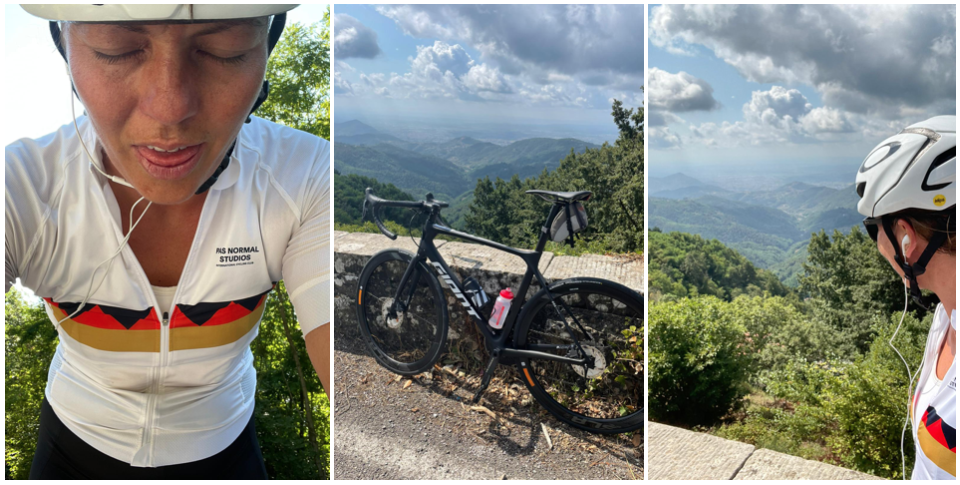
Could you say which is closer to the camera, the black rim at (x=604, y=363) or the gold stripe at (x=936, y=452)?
the gold stripe at (x=936, y=452)

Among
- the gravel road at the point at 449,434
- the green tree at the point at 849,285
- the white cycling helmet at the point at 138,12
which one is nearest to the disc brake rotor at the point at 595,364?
the gravel road at the point at 449,434

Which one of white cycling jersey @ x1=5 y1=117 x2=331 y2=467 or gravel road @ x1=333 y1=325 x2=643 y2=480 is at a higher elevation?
white cycling jersey @ x1=5 y1=117 x2=331 y2=467

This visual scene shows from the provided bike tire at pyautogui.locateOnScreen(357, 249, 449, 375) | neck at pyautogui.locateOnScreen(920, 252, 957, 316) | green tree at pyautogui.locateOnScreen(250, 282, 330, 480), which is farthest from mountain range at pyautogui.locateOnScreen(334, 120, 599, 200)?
neck at pyautogui.locateOnScreen(920, 252, 957, 316)

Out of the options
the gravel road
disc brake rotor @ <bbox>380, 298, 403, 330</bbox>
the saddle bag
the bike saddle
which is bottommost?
the gravel road

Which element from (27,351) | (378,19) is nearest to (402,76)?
(378,19)

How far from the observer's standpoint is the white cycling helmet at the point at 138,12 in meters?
1.33

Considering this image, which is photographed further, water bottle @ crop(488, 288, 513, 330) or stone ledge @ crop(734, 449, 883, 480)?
water bottle @ crop(488, 288, 513, 330)

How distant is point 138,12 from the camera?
4.35 ft

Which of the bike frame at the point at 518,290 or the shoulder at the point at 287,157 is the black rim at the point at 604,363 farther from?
the shoulder at the point at 287,157

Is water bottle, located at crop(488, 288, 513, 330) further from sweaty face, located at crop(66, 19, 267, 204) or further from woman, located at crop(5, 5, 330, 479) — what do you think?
sweaty face, located at crop(66, 19, 267, 204)

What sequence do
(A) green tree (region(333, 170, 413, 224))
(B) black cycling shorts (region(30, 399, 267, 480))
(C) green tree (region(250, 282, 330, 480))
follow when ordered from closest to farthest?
(B) black cycling shorts (region(30, 399, 267, 480)) < (A) green tree (region(333, 170, 413, 224)) < (C) green tree (region(250, 282, 330, 480))

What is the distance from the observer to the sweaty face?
1.40 meters

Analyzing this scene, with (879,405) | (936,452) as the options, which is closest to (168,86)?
(936,452)

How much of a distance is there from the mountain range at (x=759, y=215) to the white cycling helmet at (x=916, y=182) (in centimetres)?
57
